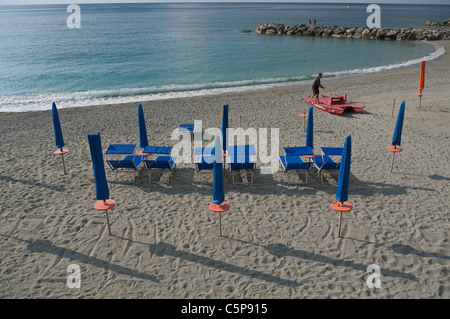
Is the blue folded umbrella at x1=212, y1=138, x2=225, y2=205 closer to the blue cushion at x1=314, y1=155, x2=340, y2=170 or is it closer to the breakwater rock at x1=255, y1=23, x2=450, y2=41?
the blue cushion at x1=314, y1=155, x2=340, y2=170

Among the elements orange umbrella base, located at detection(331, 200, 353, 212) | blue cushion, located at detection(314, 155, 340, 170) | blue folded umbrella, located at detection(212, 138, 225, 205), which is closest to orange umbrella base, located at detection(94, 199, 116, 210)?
blue folded umbrella, located at detection(212, 138, 225, 205)

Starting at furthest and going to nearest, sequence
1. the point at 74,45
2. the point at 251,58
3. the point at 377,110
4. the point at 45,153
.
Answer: the point at 74,45 → the point at 251,58 → the point at 377,110 → the point at 45,153

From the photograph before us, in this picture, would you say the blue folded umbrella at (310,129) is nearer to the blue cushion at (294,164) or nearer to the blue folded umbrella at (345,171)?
the blue cushion at (294,164)

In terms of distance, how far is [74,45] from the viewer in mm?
47938

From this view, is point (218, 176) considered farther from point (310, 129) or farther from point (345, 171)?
point (310, 129)

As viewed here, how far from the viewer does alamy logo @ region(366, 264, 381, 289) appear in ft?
18.4

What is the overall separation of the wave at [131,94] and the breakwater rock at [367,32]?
32539mm

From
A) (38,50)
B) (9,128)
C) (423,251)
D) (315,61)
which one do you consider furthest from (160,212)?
(38,50)

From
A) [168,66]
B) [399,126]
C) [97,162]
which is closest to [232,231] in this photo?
[97,162]

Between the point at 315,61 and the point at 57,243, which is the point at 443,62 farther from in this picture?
the point at 57,243

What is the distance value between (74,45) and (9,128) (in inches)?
1533

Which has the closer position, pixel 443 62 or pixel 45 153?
pixel 45 153

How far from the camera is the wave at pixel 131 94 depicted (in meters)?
20.4

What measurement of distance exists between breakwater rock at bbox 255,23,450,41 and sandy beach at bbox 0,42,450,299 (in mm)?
46639
